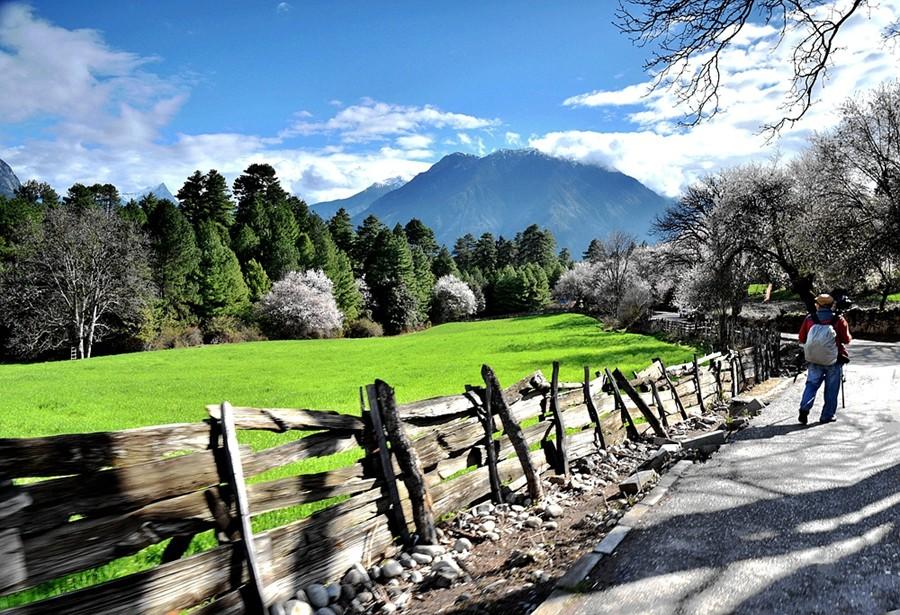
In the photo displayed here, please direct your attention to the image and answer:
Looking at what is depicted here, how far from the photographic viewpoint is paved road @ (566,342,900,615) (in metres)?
3.60

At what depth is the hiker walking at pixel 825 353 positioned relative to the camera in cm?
849

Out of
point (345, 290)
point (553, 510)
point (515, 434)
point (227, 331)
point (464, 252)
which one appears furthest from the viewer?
point (464, 252)

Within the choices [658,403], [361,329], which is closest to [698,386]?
[658,403]

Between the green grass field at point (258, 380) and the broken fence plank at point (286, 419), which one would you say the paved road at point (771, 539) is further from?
the green grass field at point (258, 380)

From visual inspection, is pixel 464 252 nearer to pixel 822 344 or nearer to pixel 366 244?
pixel 366 244

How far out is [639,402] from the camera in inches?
397

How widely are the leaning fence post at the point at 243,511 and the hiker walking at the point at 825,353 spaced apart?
9.11 m

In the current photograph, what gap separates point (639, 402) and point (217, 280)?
179 feet

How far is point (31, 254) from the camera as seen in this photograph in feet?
141

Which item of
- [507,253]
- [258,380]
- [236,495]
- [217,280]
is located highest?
[507,253]

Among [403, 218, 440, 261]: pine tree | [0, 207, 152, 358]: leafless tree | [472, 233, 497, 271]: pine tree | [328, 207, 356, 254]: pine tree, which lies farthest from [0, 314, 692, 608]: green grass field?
[472, 233, 497, 271]: pine tree

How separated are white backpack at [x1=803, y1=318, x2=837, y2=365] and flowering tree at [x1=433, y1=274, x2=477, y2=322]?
3063 inches

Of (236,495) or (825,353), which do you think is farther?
(825,353)

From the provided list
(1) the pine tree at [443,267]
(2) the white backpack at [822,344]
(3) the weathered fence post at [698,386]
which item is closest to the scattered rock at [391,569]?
(2) the white backpack at [822,344]
